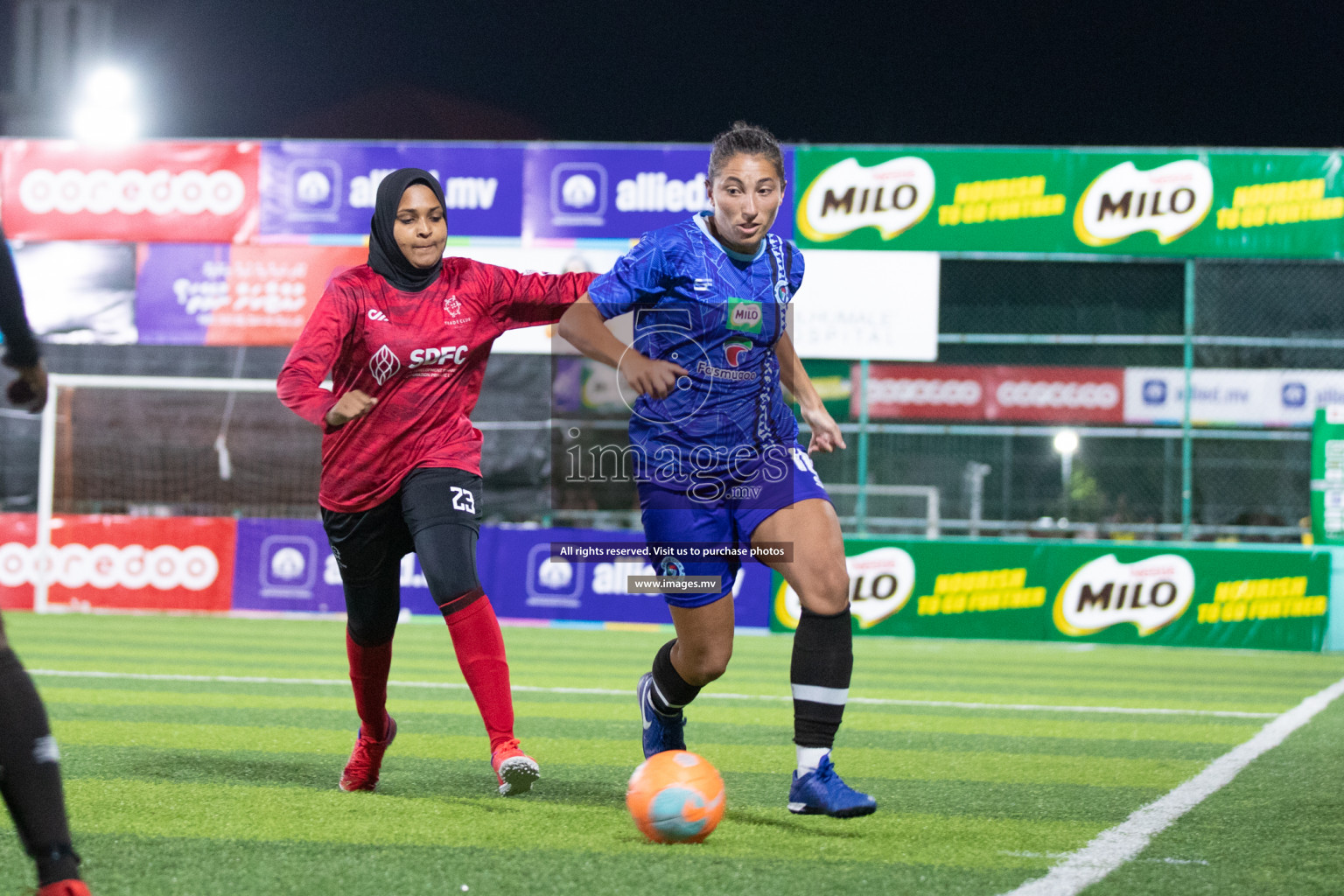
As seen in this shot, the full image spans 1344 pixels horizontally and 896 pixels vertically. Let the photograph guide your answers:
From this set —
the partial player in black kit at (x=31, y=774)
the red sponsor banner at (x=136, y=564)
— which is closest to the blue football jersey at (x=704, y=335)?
the partial player in black kit at (x=31, y=774)

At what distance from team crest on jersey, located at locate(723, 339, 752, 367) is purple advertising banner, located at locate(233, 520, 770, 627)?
10.7 meters

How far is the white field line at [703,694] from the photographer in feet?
27.9

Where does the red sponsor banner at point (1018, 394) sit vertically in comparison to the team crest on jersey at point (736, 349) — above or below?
above

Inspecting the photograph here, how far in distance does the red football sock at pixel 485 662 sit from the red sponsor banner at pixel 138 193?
40.7 ft

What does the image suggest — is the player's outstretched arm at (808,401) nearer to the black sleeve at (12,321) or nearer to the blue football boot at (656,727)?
the blue football boot at (656,727)

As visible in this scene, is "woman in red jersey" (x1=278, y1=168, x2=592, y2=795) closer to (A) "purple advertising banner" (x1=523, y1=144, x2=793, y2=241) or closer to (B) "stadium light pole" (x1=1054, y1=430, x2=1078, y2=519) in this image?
(A) "purple advertising banner" (x1=523, y1=144, x2=793, y2=241)

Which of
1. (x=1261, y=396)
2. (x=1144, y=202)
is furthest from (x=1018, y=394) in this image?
(x=1144, y=202)

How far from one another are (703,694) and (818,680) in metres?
4.80

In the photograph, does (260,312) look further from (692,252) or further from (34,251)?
(692,252)

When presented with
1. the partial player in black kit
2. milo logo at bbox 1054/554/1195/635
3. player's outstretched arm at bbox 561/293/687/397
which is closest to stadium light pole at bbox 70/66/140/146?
milo logo at bbox 1054/554/1195/635

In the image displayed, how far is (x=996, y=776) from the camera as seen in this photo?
5668 mm

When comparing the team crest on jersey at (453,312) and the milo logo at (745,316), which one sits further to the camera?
the team crest on jersey at (453,312)

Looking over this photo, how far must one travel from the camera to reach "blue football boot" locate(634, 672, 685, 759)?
16.1 feet

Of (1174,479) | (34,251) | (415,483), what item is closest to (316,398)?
(415,483)
